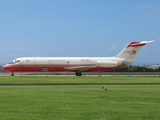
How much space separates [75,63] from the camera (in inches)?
2174

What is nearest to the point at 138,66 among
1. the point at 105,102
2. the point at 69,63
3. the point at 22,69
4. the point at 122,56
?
the point at 122,56

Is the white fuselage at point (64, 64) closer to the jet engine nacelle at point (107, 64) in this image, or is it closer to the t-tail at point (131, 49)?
the jet engine nacelle at point (107, 64)

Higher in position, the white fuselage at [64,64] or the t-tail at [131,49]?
the t-tail at [131,49]

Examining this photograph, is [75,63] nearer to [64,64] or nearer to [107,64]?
[64,64]

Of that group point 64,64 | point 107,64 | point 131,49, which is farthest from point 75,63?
point 131,49

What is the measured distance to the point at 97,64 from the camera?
55.5m

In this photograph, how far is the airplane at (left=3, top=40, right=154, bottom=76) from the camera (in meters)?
53.7

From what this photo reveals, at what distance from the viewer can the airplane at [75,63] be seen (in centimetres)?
5369

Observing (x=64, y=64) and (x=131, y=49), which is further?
(x=131, y=49)

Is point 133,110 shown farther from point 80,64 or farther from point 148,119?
point 80,64

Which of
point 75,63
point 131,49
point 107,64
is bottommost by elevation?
point 107,64

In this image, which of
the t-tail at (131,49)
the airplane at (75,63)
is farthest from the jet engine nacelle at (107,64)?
the t-tail at (131,49)

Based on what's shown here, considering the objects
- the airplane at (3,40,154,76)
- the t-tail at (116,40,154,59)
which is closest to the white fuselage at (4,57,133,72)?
the airplane at (3,40,154,76)

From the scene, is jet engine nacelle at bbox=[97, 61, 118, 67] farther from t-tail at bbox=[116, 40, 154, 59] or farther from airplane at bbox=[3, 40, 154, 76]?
t-tail at bbox=[116, 40, 154, 59]
